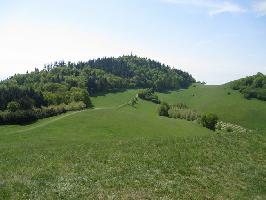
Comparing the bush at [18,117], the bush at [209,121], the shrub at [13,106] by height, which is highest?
the shrub at [13,106]

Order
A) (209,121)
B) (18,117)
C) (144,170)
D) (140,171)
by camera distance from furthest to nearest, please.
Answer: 1. (209,121)
2. (18,117)
3. (144,170)
4. (140,171)

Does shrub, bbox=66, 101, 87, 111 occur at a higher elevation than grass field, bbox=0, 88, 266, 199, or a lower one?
lower

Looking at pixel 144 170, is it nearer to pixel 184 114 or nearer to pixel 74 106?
pixel 74 106

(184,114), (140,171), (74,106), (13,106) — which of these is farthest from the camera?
(184,114)

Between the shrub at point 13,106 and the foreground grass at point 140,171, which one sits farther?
the shrub at point 13,106

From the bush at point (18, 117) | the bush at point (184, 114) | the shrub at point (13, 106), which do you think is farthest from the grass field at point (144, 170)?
the bush at point (184, 114)

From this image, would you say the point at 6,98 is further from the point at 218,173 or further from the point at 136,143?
the point at 218,173

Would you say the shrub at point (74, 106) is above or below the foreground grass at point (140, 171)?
below

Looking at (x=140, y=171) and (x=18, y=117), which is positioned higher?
(x=140, y=171)

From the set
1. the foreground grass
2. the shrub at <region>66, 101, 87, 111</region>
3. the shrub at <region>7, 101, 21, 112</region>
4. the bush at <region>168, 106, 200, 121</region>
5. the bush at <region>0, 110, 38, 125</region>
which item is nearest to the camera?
the foreground grass

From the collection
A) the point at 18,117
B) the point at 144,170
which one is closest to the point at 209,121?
the point at 18,117

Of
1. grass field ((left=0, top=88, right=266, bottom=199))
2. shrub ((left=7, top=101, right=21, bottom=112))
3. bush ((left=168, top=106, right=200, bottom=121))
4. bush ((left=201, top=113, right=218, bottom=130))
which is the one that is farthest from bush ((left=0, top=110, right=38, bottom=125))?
grass field ((left=0, top=88, right=266, bottom=199))

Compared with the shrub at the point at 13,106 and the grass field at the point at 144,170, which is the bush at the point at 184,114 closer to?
the shrub at the point at 13,106

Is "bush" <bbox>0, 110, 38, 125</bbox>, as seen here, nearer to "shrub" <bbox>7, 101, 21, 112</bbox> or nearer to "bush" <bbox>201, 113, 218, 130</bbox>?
"shrub" <bbox>7, 101, 21, 112</bbox>
